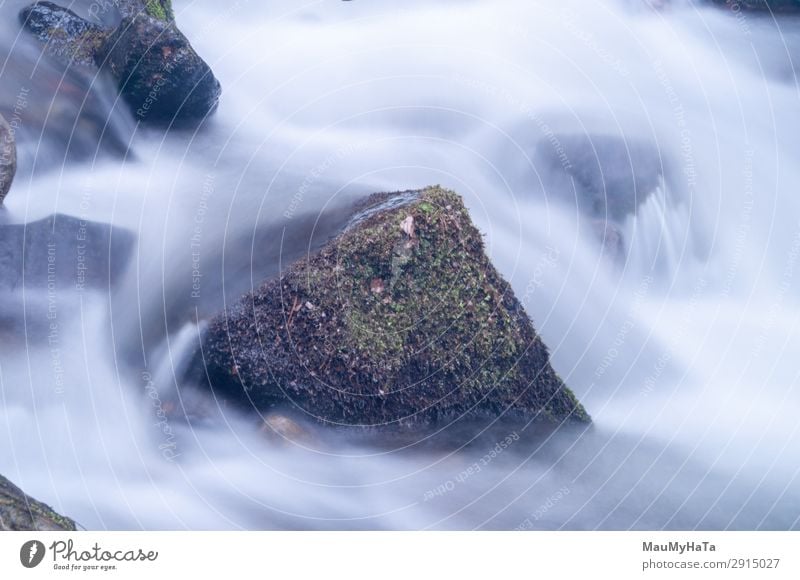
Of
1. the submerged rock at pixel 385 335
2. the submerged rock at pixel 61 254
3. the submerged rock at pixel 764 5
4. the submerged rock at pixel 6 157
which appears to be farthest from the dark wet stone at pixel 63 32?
the submerged rock at pixel 764 5

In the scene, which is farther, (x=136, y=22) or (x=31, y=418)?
(x=136, y=22)

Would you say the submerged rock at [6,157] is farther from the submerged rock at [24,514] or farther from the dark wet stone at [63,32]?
the submerged rock at [24,514]

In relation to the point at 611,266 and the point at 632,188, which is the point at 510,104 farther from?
the point at 611,266

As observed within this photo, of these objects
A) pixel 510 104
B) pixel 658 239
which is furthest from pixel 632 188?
pixel 510 104

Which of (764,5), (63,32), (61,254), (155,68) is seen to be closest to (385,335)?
Answer: (61,254)

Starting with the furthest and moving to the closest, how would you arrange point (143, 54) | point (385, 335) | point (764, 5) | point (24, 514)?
point (764, 5) < point (143, 54) < point (385, 335) < point (24, 514)

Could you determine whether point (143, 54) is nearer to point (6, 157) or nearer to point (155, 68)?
point (155, 68)
